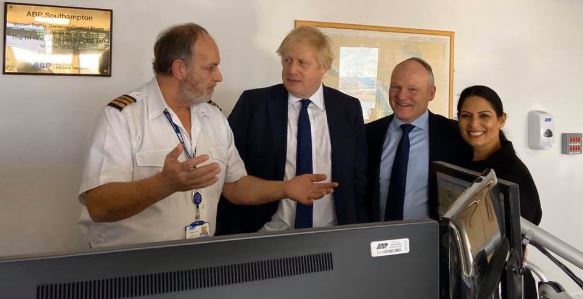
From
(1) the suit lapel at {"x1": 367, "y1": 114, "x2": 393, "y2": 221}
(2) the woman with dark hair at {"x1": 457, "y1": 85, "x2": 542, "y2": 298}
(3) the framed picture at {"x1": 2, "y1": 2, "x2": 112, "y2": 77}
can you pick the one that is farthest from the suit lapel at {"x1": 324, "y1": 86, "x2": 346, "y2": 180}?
(3) the framed picture at {"x1": 2, "y1": 2, "x2": 112, "y2": 77}

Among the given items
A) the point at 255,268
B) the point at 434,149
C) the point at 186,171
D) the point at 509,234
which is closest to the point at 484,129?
the point at 434,149

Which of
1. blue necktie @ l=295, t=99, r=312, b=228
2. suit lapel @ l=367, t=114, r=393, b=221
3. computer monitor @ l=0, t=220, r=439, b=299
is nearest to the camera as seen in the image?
computer monitor @ l=0, t=220, r=439, b=299

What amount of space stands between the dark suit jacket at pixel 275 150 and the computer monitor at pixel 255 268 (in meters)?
1.21

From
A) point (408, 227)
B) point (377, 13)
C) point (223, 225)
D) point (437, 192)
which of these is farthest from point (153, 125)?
point (377, 13)

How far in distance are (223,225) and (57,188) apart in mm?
923

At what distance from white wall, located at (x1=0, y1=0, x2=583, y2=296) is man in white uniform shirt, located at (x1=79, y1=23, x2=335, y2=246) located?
A: 81 centimetres

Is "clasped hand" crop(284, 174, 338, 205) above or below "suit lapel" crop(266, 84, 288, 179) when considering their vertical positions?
below

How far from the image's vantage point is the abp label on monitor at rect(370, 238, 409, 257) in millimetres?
709

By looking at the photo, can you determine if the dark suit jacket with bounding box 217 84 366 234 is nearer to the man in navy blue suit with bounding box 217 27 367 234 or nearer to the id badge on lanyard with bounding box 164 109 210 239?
the man in navy blue suit with bounding box 217 27 367 234

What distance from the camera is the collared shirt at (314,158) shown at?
1944 millimetres

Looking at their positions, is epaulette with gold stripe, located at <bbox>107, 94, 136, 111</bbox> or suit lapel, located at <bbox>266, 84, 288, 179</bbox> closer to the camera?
epaulette with gold stripe, located at <bbox>107, 94, 136, 111</bbox>

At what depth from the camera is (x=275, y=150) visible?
1935 millimetres

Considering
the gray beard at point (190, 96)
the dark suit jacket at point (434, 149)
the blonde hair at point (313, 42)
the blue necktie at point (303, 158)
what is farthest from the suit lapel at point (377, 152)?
the gray beard at point (190, 96)

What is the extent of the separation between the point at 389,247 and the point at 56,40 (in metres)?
2.12
